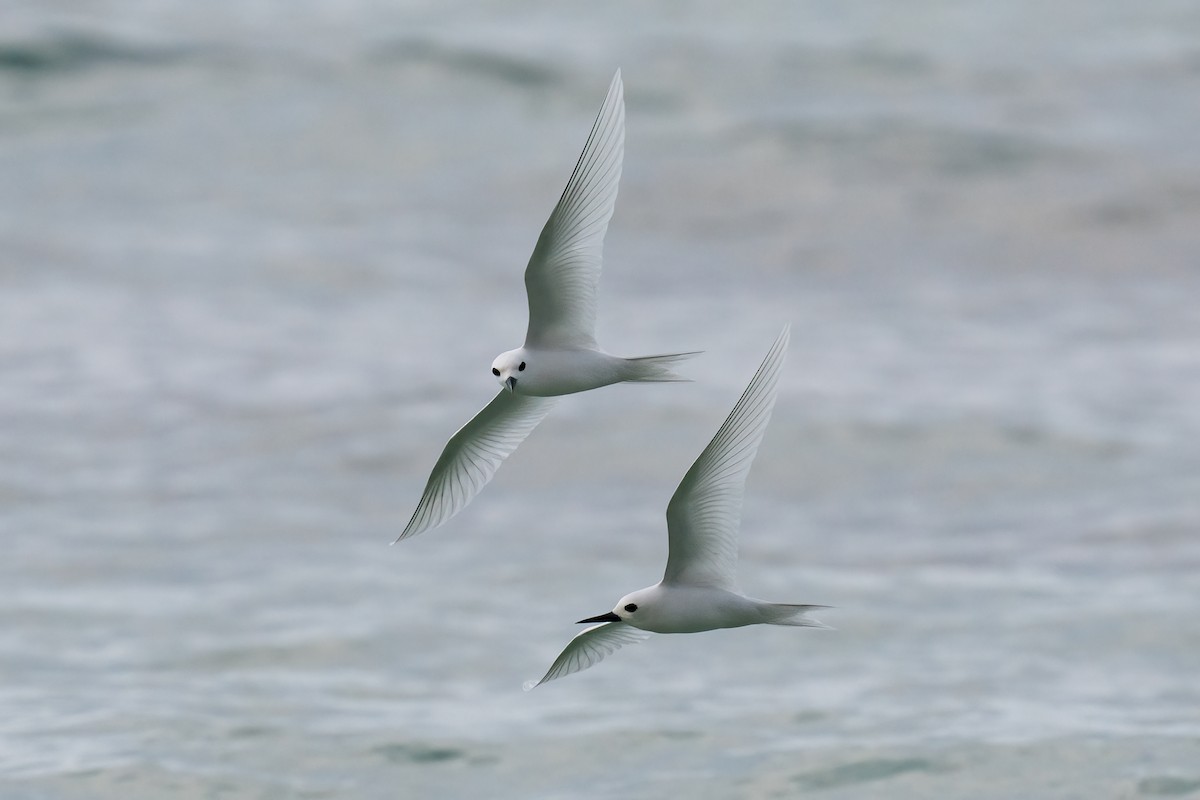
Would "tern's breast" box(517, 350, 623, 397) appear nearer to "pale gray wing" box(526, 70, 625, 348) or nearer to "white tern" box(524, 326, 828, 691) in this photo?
"pale gray wing" box(526, 70, 625, 348)

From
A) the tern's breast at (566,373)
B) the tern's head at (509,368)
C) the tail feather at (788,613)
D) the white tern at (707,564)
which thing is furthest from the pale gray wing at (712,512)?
the tern's head at (509,368)

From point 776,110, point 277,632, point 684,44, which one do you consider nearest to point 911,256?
point 776,110

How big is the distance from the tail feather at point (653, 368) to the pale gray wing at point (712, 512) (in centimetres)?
35

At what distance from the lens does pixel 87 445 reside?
55906mm

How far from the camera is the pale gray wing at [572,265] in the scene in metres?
7.13

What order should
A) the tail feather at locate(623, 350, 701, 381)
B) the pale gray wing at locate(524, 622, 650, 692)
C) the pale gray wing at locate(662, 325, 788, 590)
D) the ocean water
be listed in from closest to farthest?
the tail feather at locate(623, 350, 701, 381), the pale gray wing at locate(662, 325, 788, 590), the pale gray wing at locate(524, 622, 650, 692), the ocean water

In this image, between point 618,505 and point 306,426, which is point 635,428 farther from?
point 306,426

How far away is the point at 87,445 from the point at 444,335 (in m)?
12.0

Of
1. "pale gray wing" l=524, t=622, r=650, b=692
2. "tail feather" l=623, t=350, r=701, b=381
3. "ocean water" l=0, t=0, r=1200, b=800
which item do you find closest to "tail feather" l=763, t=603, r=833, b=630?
"pale gray wing" l=524, t=622, r=650, b=692

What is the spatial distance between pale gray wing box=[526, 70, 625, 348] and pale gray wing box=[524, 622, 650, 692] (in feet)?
4.10

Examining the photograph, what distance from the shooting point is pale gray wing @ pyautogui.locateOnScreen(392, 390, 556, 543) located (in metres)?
7.91

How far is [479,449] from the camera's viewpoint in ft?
26.9

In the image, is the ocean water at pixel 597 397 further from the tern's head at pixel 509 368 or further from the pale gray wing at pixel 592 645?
the tern's head at pixel 509 368

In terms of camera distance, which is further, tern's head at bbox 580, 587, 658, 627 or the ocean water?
the ocean water
